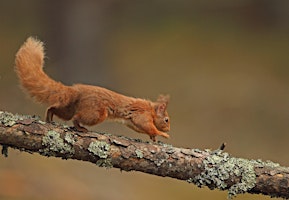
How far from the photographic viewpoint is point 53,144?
3.14 metres

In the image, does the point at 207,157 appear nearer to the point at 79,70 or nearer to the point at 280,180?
the point at 280,180

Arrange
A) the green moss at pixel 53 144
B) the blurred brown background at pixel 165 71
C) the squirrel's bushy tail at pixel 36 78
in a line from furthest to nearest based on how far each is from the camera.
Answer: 1. the blurred brown background at pixel 165 71
2. the squirrel's bushy tail at pixel 36 78
3. the green moss at pixel 53 144

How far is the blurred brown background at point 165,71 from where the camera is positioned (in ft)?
21.2

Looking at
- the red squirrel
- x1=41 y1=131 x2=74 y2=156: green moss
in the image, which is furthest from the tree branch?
the red squirrel

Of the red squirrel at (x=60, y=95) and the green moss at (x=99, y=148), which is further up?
the red squirrel at (x=60, y=95)

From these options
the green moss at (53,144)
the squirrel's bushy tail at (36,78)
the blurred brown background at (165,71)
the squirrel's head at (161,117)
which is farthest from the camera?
the blurred brown background at (165,71)

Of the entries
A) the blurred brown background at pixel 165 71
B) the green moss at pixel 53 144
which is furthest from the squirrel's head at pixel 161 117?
the blurred brown background at pixel 165 71

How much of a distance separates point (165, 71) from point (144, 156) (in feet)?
24.5

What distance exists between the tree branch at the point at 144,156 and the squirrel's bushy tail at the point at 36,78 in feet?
1.02

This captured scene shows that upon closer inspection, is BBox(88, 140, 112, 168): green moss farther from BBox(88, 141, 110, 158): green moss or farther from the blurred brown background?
the blurred brown background

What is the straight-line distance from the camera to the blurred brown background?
21.2 feet

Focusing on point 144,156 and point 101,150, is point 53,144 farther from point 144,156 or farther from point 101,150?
point 144,156

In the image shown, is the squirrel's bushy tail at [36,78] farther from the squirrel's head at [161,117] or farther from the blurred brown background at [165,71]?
the blurred brown background at [165,71]

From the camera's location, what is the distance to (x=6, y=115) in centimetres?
313
